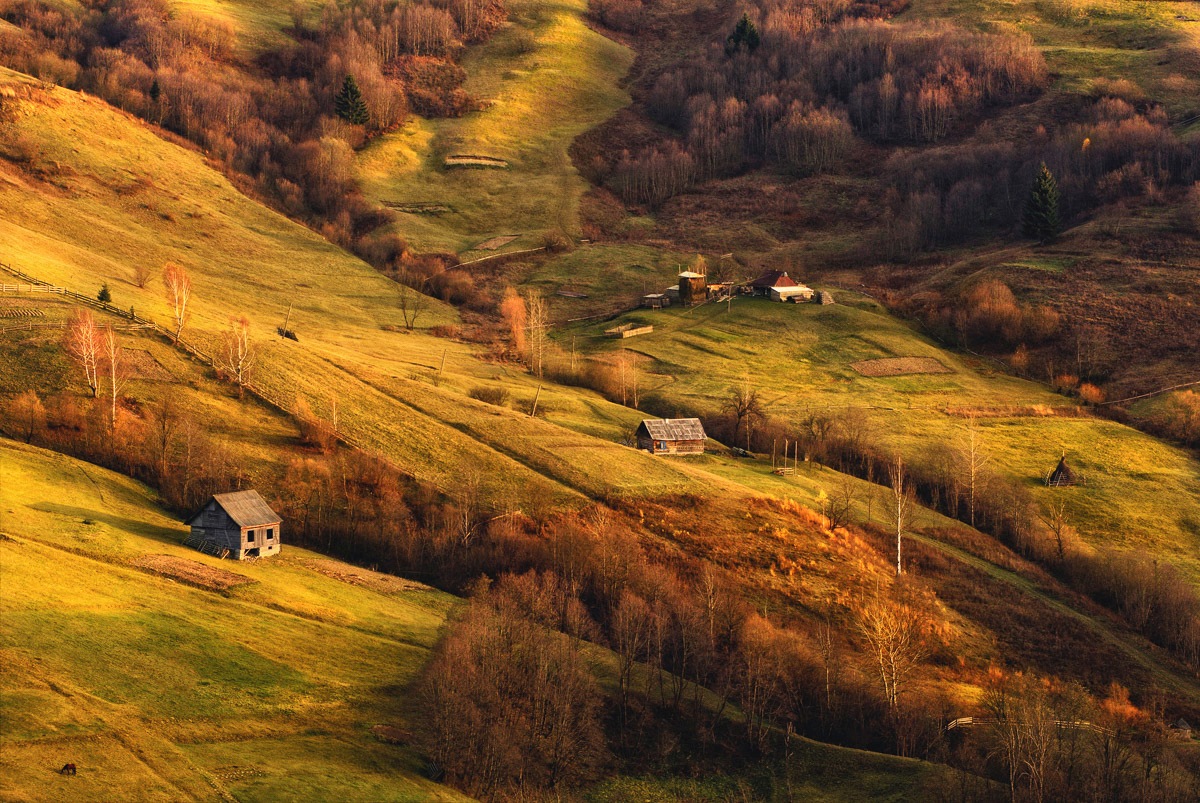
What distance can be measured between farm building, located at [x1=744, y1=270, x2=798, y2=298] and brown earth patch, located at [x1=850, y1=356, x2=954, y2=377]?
942 inches

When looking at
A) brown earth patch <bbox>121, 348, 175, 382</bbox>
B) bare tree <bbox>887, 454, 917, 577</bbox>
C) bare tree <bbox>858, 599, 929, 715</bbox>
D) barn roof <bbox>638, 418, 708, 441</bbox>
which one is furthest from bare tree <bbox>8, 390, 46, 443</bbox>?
bare tree <bbox>887, 454, 917, 577</bbox>

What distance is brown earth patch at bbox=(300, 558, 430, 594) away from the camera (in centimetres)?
7738

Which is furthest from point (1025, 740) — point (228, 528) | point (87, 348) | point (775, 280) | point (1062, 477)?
point (775, 280)

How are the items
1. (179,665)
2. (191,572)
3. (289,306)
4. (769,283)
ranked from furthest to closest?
(769,283), (289,306), (191,572), (179,665)

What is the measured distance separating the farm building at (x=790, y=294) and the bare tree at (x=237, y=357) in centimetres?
8161

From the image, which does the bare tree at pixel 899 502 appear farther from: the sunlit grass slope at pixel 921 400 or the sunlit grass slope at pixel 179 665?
the sunlit grass slope at pixel 179 665

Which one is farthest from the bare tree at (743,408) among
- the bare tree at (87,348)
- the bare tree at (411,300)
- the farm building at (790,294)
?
the bare tree at (87,348)

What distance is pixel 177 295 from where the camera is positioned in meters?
116

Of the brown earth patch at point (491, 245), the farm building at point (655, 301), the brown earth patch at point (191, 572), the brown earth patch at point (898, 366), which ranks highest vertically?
the brown earth patch at point (191, 572)

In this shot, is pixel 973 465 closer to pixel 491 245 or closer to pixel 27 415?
pixel 27 415

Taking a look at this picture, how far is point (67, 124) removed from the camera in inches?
6954

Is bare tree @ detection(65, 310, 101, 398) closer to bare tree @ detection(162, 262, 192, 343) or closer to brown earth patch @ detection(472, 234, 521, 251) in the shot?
bare tree @ detection(162, 262, 192, 343)

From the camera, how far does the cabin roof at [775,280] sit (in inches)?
6658

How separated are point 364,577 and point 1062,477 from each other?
7157cm
